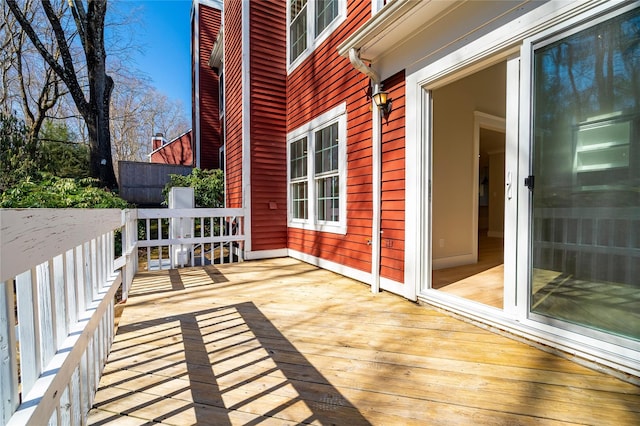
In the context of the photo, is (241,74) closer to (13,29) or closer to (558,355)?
(558,355)

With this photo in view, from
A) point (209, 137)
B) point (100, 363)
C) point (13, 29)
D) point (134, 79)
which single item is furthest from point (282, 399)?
point (134, 79)

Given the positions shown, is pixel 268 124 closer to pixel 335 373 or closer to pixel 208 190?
pixel 208 190

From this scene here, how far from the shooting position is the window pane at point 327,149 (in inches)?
165

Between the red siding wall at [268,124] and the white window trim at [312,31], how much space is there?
0.15 metres

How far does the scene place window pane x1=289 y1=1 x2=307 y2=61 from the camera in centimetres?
495

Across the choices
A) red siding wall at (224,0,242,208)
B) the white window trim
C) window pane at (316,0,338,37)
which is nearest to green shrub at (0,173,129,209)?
red siding wall at (224,0,242,208)

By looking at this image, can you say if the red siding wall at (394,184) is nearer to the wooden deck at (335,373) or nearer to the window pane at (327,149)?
the wooden deck at (335,373)

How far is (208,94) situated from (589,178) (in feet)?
35.5

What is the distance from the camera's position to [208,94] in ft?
33.7

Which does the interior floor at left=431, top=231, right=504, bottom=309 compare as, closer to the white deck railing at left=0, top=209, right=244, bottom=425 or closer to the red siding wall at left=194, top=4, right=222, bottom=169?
the white deck railing at left=0, top=209, right=244, bottom=425

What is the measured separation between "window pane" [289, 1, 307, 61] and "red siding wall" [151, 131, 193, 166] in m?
11.5

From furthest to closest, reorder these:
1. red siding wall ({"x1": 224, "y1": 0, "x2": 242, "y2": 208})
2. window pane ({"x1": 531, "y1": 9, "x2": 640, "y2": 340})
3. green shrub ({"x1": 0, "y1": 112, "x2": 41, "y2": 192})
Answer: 1. green shrub ({"x1": 0, "y1": 112, "x2": 41, "y2": 192})
2. red siding wall ({"x1": 224, "y1": 0, "x2": 242, "y2": 208})
3. window pane ({"x1": 531, "y1": 9, "x2": 640, "y2": 340})

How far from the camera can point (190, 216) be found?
4.62m

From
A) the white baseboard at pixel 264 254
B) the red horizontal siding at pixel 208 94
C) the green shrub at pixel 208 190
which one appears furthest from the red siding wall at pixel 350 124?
the red horizontal siding at pixel 208 94
